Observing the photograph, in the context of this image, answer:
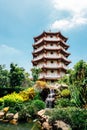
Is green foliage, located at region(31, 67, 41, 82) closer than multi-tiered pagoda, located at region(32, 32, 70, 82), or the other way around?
green foliage, located at region(31, 67, 41, 82)

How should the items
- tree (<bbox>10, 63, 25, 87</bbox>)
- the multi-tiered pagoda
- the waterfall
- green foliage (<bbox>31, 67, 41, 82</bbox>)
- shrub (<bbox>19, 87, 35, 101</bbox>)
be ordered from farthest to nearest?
the multi-tiered pagoda, green foliage (<bbox>31, 67, 41, 82</bbox>), tree (<bbox>10, 63, 25, 87</bbox>), shrub (<bbox>19, 87, 35, 101</bbox>), the waterfall

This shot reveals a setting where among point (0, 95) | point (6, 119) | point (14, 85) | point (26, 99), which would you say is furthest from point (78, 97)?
point (14, 85)

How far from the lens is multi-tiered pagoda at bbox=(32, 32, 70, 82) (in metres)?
45.1

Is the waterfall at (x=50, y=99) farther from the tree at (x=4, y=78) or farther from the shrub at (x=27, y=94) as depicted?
the tree at (x=4, y=78)

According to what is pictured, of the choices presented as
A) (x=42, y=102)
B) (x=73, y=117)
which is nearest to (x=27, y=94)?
(x=42, y=102)

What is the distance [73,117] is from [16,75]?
80.5ft

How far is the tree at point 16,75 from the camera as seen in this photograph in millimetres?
36500

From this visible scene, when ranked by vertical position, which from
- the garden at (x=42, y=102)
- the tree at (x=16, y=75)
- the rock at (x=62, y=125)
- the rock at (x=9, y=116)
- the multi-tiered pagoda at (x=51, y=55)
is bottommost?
the rock at (x=62, y=125)

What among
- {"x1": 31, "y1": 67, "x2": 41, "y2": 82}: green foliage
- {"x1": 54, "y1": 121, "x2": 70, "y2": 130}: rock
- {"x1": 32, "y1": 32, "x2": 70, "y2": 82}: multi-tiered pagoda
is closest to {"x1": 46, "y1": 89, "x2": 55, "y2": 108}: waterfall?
{"x1": 31, "y1": 67, "x2": 41, "y2": 82}: green foliage

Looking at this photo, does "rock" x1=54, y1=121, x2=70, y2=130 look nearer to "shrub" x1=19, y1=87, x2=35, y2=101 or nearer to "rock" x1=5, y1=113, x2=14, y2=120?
"rock" x1=5, y1=113, x2=14, y2=120

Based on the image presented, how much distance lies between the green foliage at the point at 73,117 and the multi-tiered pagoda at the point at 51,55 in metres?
30.9

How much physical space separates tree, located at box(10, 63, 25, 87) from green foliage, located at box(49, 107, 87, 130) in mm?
23474

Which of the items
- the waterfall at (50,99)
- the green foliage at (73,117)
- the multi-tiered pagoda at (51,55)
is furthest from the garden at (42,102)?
the multi-tiered pagoda at (51,55)

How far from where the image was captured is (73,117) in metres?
12.7
